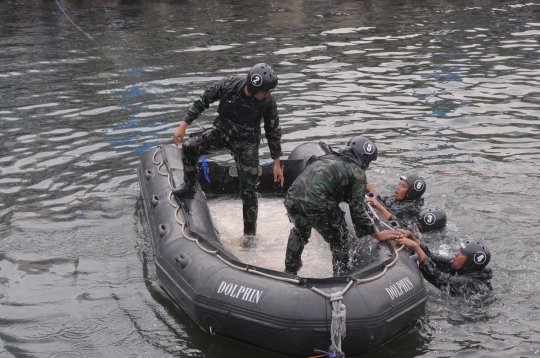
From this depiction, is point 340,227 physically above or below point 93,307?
above

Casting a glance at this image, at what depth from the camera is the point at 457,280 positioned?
744 cm

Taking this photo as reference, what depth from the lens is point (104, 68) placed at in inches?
632

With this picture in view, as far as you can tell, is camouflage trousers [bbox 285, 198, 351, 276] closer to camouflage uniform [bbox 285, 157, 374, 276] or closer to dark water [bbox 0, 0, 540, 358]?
camouflage uniform [bbox 285, 157, 374, 276]

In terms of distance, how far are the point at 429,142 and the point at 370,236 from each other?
15.5ft

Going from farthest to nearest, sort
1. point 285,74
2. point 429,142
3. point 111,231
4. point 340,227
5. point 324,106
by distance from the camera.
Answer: point 285,74 → point 324,106 → point 429,142 → point 111,231 → point 340,227

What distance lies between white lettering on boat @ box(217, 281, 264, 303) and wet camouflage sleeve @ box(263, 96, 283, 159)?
6.91ft

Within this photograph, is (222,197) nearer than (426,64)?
Yes

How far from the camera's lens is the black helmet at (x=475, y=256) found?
730 centimetres

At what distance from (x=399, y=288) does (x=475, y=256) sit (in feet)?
3.70

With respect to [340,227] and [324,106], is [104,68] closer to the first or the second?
[324,106]

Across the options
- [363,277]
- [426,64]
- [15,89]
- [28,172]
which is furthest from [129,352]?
[426,64]

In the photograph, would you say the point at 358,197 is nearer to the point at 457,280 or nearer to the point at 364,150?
the point at 364,150

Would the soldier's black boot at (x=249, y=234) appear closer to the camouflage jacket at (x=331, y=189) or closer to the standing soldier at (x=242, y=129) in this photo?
the standing soldier at (x=242, y=129)

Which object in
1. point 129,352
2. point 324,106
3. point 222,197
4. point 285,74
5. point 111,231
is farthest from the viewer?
point 285,74
